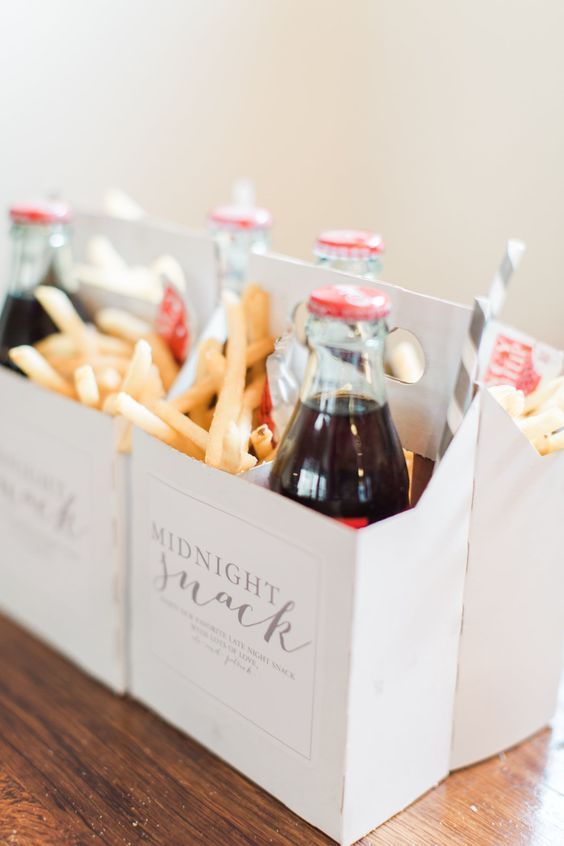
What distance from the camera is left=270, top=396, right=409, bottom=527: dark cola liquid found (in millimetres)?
729

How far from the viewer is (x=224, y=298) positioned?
0.96 metres

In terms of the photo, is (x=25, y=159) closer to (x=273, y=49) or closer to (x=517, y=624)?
(x=273, y=49)

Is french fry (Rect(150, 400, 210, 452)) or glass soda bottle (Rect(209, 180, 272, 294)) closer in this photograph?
french fry (Rect(150, 400, 210, 452))

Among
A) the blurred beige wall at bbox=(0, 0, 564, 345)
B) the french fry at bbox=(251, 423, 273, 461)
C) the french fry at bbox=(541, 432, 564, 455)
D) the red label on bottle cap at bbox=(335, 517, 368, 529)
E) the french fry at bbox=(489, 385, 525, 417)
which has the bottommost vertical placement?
the red label on bottle cap at bbox=(335, 517, 368, 529)

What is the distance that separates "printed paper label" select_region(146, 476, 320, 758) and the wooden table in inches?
3.0

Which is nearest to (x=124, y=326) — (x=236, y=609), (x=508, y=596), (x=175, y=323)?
(x=175, y=323)

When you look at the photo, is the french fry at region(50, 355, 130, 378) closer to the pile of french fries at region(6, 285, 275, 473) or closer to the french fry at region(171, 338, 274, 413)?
the pile of french fries at region(6, 285, 275, 473)

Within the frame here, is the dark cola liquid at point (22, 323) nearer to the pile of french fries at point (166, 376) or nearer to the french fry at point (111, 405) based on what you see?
the pile of french fries at point (166, 376)

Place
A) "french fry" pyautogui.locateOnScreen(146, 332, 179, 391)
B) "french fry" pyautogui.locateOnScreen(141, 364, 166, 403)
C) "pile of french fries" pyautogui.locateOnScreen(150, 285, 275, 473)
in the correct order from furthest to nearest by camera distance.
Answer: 1. "french fry" pyautogui.locateOnScreen(146, 332, 179, 391)
2. "french fry" pyautogui.locateOnScreen(141, 364, 166, 403)
3. "pile of french fries" pyautogui.locateOnScreen(150, 285, 275, 473)

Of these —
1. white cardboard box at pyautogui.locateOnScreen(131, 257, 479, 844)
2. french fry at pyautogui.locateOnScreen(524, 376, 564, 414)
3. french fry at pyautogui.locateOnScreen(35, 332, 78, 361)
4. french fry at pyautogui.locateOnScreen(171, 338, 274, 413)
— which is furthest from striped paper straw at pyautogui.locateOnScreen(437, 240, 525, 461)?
french fry at pyautogui.locateOnScreen(35, 332, 78, 361)

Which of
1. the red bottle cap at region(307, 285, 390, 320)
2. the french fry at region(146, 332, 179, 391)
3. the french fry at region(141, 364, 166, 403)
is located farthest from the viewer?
the french fry at region(146, 332, 179, 391)

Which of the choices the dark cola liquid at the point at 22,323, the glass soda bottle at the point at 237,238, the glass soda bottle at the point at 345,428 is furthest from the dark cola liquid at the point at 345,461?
the dark cola liquid at the point at 22,323

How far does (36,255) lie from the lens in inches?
42.6

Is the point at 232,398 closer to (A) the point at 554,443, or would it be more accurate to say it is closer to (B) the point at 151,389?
(B) the point at 151,389
